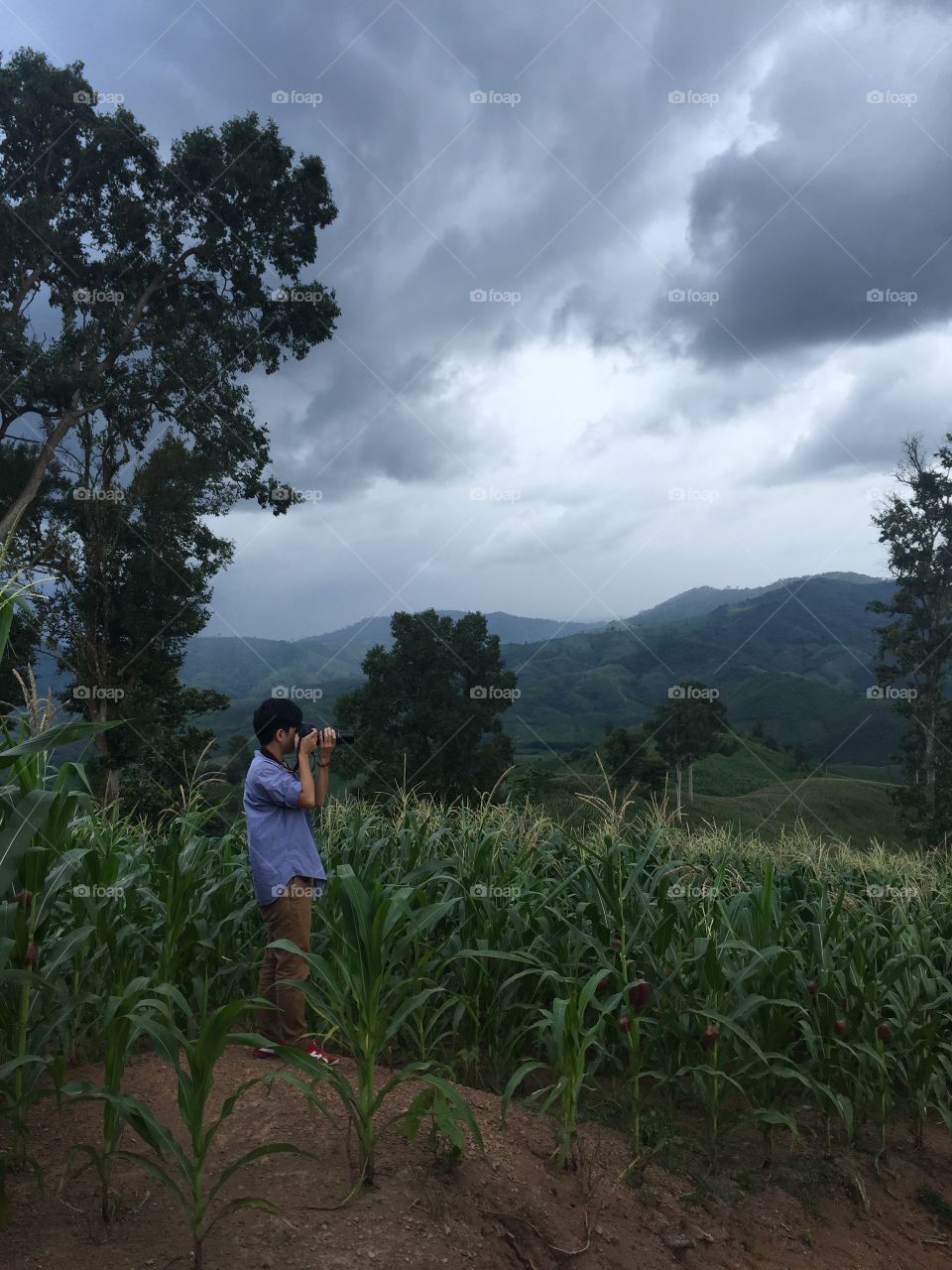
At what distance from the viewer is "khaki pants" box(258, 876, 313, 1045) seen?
15.0ft

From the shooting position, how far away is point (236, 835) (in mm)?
6477

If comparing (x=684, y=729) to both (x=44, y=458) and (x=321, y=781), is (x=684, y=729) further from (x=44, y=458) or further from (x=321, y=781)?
(x=321, y=781)

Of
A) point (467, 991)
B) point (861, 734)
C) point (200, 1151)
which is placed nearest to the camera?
point (200, 1151)

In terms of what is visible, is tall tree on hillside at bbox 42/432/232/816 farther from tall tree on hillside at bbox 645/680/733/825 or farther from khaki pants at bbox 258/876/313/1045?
tall tree on hillside at bbox 645/680/733/825

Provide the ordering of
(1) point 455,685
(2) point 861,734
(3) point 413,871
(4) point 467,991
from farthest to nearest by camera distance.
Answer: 1. (2) point 861,734
2. (1) point 455,685
3. (3) point 413,871
4. (4) point 467,991

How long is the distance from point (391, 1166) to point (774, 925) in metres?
2.59

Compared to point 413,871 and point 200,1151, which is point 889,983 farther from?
point 200,1151

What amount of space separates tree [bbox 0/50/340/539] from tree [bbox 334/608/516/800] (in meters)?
12.7

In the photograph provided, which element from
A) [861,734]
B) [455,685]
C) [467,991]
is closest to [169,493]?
[455,685]

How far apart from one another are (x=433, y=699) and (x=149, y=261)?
18411 millimetres

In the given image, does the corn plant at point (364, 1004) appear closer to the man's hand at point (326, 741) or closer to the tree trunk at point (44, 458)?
the man's hand at point (326, 741)

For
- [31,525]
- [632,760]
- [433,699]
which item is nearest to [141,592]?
[31,525]

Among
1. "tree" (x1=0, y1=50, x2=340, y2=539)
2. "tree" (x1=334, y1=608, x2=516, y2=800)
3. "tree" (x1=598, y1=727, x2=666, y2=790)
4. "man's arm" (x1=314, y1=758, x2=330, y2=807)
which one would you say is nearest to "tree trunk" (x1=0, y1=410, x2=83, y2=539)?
"tree" (x1=0, y1=50, x2=340, y2=539)

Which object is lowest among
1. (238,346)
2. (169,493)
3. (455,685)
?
(455,685)
